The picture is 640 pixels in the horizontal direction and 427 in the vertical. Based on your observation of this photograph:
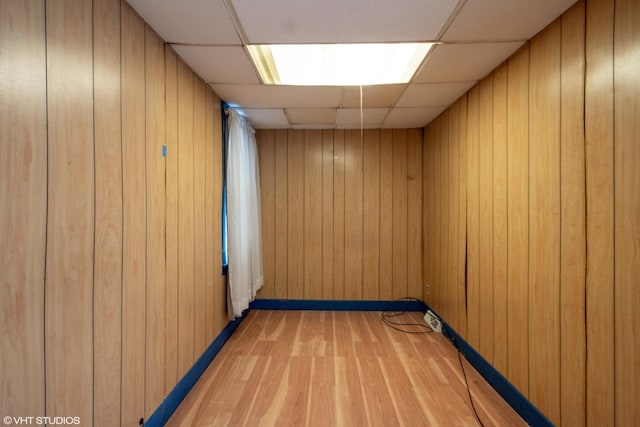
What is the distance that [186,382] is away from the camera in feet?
6.19

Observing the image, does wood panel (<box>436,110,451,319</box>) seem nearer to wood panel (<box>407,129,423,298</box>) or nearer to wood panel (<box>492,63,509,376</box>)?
wood panel (<box>407,129,423,298</box>)

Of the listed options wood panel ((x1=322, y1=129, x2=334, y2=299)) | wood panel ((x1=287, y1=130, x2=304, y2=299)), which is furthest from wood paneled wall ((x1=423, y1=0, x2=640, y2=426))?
wood panel ((x1=287, y1=130, x2=304, y2=299))

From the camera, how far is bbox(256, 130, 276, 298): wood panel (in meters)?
3.60

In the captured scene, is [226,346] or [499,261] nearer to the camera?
[499,261]

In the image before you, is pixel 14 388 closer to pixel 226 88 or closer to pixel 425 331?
pixel 226 88

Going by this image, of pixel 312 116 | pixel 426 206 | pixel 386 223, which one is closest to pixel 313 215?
pixel 386 223

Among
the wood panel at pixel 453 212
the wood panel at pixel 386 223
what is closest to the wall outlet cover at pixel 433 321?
the wood panel at pixel 453 212

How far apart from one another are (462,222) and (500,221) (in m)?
0.58

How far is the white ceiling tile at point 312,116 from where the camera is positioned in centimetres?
280

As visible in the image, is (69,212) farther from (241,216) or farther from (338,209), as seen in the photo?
(338,209)

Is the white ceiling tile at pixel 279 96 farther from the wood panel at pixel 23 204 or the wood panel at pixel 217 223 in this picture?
the wood panel at pixel 23 204

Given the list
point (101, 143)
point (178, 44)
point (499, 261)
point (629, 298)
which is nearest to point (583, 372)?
point (629, 298)

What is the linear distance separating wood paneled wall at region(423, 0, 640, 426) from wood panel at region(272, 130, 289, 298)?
2.21 m

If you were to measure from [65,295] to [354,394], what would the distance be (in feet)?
5.96
